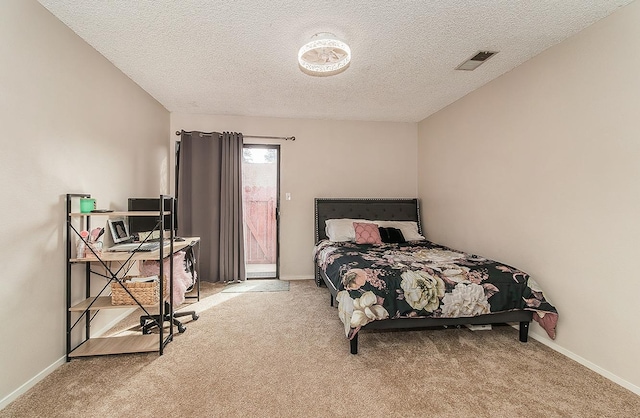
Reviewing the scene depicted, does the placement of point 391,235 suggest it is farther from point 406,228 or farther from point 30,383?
point 30,383

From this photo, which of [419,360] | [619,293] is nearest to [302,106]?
[419,360]

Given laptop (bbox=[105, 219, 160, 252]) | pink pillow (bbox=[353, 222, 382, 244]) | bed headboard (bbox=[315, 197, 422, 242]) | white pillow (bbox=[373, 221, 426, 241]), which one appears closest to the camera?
laptop (bbox=[105, 219, 160, 252])

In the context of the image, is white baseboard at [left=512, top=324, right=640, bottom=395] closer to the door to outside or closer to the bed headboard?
the bed headboard

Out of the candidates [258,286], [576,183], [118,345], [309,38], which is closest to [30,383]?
[118,345]

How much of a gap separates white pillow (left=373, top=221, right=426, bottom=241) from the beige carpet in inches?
60.3

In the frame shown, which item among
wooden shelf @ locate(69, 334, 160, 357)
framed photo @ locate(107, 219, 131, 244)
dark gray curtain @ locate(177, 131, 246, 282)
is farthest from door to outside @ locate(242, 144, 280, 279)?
wooden shelf @ locate(69, 334, 160, 357)

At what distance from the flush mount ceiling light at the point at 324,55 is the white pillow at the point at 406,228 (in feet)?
7.38

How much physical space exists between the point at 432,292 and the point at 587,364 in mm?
1174

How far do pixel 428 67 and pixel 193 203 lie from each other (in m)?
3.35

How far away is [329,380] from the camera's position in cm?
197

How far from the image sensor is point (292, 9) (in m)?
2.02

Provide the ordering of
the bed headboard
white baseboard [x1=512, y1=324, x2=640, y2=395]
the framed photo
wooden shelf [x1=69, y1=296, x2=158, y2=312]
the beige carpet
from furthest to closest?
the bed headboard
the framed photo
wooden shelf [x1=69, y1=296, x2=158, y2=312]
white baseboard [x1=512, y1=324, x2=640, y2=395]
the beige carpet

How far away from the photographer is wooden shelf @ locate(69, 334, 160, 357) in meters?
2.22

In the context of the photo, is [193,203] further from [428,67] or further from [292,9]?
[428,67]
